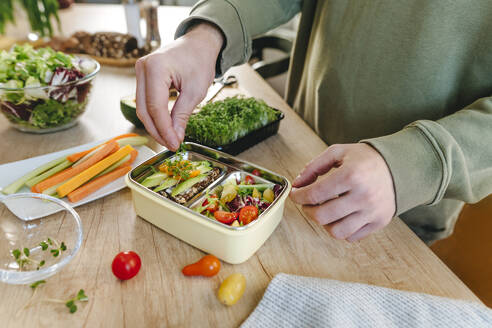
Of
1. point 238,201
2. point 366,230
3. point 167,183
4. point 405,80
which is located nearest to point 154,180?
point 167,183

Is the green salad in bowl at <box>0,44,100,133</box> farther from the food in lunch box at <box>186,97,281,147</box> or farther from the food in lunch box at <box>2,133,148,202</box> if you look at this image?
the food in lunch box at <box>186,97,281,147</box>

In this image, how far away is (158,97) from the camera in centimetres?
89

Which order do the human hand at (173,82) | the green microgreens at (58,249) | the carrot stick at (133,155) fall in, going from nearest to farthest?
the green microgreens at (58,249) < the human hand at (173,82) < the carrot stick at (133,155)

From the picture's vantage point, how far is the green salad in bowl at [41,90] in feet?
3.93

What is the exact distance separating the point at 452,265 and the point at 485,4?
1217mm

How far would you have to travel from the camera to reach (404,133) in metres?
0.80

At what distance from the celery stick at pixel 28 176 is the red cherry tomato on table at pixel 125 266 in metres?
0.44

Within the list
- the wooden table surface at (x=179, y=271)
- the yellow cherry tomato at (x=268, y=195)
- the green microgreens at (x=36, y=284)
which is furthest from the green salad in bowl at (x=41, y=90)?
the yellow cherry tomato at (x=268, y=195)

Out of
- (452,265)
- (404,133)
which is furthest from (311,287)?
(452,265)

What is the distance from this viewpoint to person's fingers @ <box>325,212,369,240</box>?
756 mm

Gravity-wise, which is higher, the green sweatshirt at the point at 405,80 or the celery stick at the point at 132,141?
the green sweatshirt at the point at 405,80

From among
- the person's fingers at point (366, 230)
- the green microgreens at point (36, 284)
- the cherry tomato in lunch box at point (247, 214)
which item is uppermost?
the person's fingers at point (366, 230)

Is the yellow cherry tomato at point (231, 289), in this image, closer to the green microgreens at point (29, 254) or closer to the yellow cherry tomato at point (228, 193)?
the yellow cherry tomato at point (228, 193)

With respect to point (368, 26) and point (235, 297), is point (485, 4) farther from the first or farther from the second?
point (235, 297)
